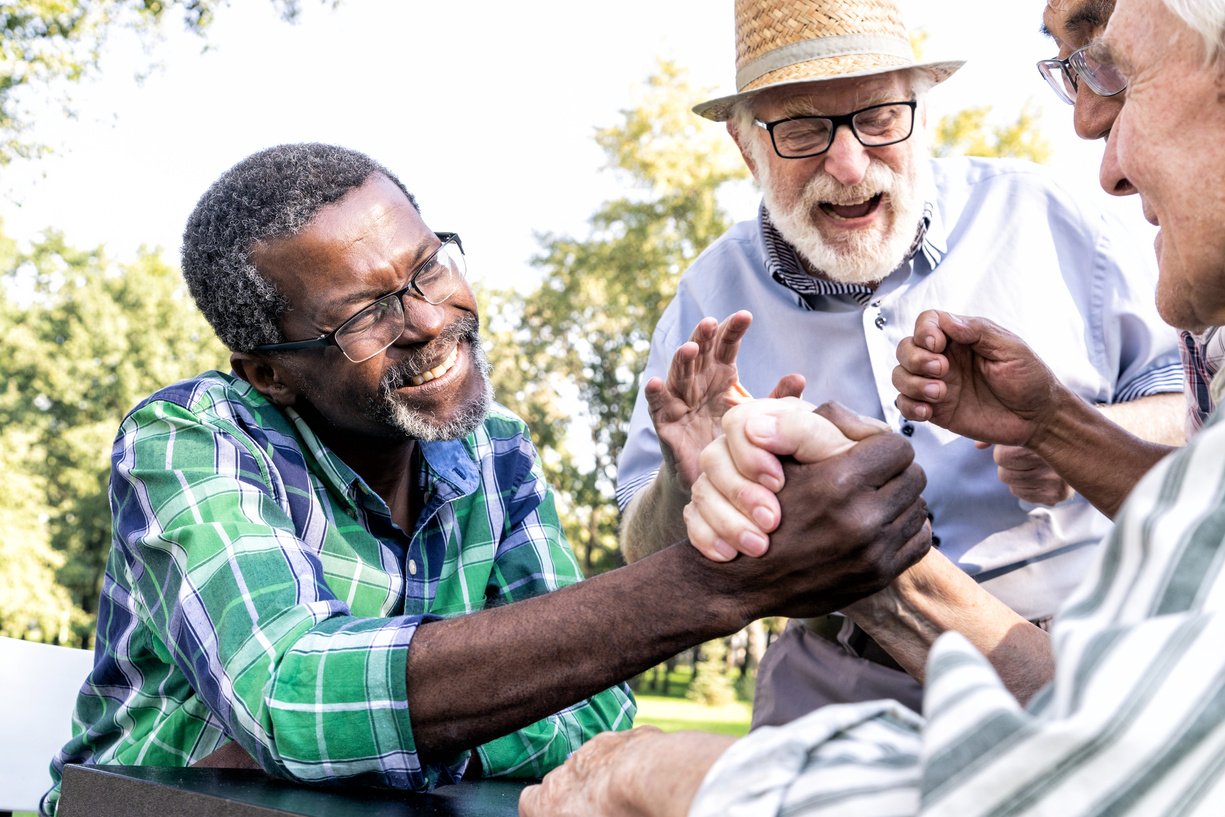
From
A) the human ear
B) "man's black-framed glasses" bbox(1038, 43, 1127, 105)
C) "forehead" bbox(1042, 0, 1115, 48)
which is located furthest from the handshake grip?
"forehead" bbox(1042, 0, 1115, 48)

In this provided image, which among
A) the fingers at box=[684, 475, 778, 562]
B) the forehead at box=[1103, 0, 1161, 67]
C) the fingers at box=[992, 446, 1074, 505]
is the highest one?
the forehead at box=[1103, 0, 1161, 67]

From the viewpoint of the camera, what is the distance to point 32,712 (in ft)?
9.78

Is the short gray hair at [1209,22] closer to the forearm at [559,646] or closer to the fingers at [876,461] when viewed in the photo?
the fingers at [876,461]

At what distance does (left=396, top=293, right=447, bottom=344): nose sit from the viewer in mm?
2617

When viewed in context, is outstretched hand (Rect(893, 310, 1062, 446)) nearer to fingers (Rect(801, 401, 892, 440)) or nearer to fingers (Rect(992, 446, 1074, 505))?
fingers (Rect(992, 446, 1074, 505))

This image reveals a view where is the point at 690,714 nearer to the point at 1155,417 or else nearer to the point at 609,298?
the point at 609,298

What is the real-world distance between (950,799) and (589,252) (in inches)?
1005

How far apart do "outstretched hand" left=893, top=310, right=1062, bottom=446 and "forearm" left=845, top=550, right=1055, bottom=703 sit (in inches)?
12.2

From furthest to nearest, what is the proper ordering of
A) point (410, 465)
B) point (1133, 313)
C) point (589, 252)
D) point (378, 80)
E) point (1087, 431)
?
point (378, 80), point (589, 252), point (1133, 313), point (410, 465), point (1087, 431)

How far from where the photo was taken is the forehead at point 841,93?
3.36m

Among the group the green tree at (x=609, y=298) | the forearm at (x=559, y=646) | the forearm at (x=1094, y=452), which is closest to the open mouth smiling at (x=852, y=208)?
the forearm at (x=1094, y=452)

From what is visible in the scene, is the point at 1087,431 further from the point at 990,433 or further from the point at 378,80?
the point at 378,80

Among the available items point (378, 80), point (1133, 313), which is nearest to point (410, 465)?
point (1133, 313)

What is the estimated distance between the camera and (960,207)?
3.54 meters
